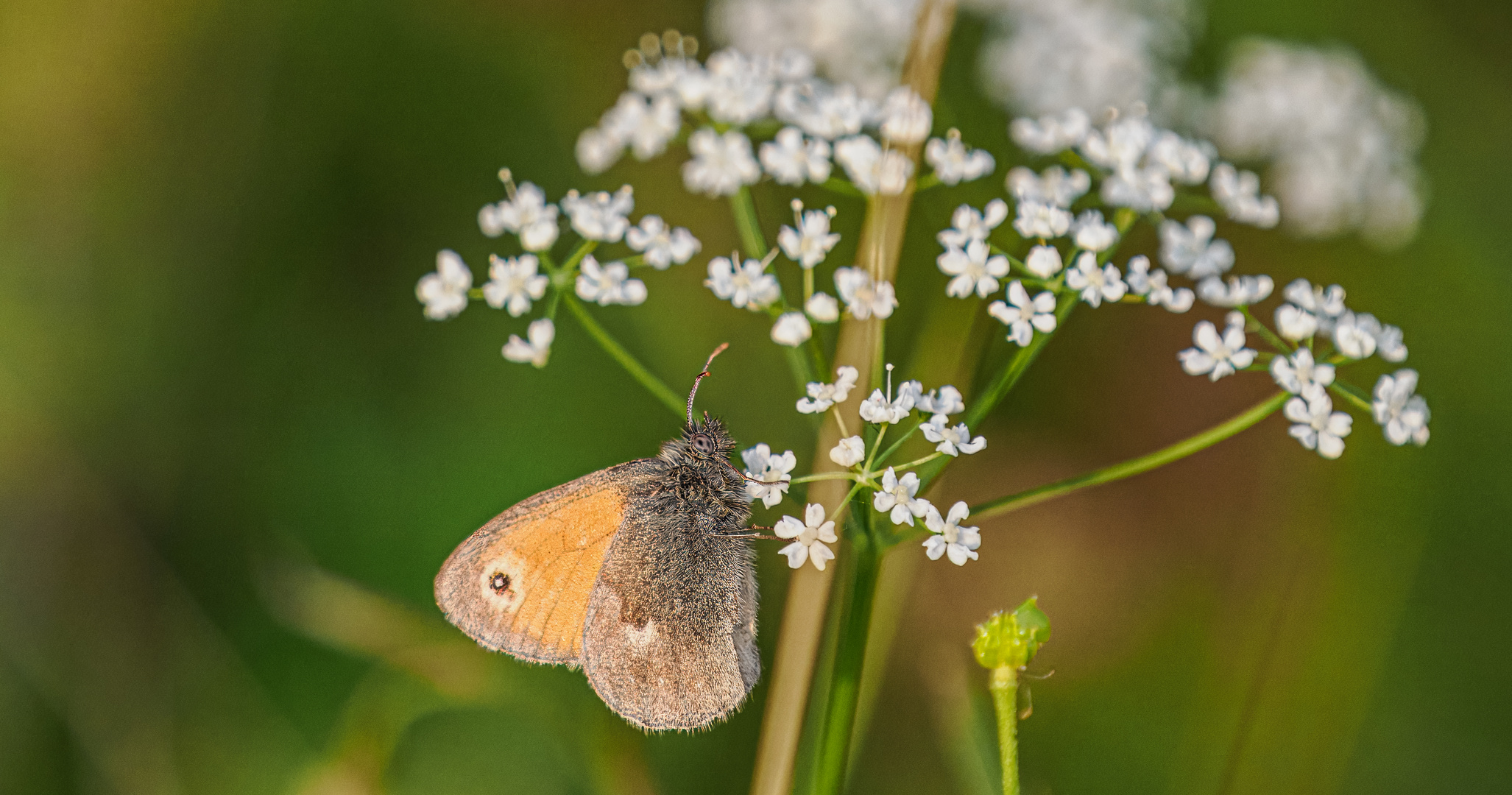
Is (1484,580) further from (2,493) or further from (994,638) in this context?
(2,493)

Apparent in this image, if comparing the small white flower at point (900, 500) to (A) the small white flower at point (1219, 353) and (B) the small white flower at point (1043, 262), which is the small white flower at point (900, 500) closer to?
(B) the small white flower at point (1043, 262)

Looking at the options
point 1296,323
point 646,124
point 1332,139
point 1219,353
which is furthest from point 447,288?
point 1332,139

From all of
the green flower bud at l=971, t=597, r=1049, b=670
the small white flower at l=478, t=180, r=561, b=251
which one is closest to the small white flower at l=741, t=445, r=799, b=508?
the green flower bud at l=971, t=597, r=1049, b=670

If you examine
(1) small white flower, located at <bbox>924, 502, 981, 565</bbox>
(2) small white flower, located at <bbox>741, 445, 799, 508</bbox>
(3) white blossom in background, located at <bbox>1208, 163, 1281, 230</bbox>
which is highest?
(3) white blossom in background, located at <bbox>1208, 163, 1281, 230</bbox>

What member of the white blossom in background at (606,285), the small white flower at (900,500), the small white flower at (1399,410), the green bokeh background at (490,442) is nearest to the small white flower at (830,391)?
the small white flower at (900,500)

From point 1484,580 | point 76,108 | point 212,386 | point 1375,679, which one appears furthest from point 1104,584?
point 76,108

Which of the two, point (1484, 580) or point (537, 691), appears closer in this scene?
point (537, 691)

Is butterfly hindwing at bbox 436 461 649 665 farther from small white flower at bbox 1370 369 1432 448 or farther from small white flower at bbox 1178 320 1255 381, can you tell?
small white flower at bbox 1370 369 1432 448
